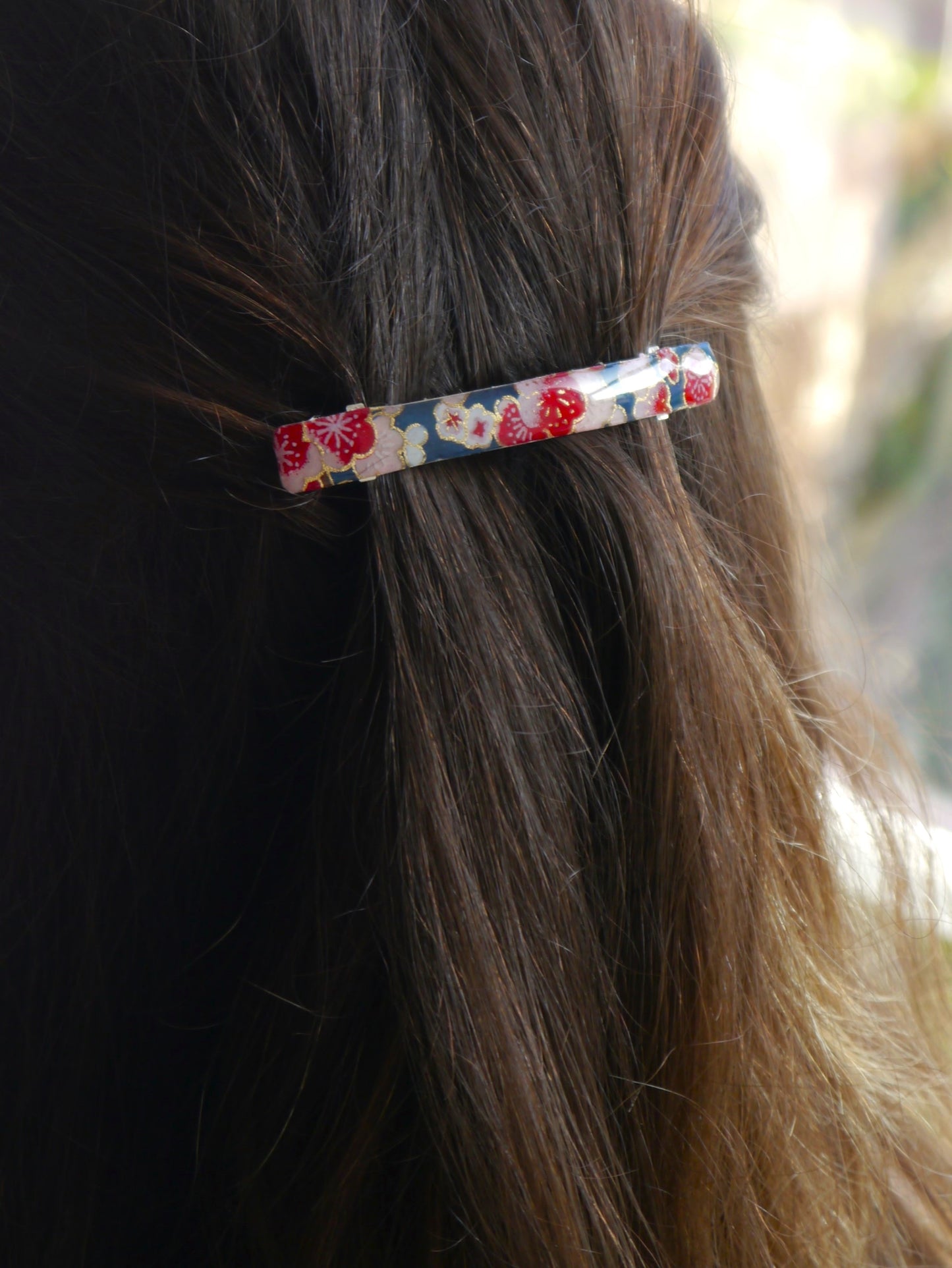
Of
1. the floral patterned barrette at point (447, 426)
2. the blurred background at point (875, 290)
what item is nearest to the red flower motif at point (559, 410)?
the floral patterned barrette at point (447, 426)

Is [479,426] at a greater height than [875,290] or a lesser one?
lesser

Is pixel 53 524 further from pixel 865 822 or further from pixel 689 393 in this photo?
pixel 865 822

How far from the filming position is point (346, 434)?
1.20ft

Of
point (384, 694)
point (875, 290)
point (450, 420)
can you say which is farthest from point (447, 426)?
point (875, 290)

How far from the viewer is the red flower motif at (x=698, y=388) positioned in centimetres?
43

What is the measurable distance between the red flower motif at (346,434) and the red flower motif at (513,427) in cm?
5

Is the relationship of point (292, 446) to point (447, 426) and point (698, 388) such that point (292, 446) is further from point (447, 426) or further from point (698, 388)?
point (698, 388)

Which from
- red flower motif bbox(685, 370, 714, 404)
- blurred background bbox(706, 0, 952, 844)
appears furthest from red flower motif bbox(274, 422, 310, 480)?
blurred background bbox(706, 0, 952, 844)

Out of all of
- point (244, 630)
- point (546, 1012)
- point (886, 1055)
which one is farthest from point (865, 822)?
point (244, 630)

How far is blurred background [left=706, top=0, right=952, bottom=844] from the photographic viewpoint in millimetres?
1189

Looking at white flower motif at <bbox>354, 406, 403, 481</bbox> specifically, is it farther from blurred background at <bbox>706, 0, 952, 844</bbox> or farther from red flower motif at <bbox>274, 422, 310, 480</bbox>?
blurred background at <bbox>706, 0, 952, 844</bbox>

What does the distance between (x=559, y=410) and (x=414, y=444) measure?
6 centimetres

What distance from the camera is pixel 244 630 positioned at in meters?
0.42

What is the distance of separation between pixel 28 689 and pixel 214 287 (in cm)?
20
